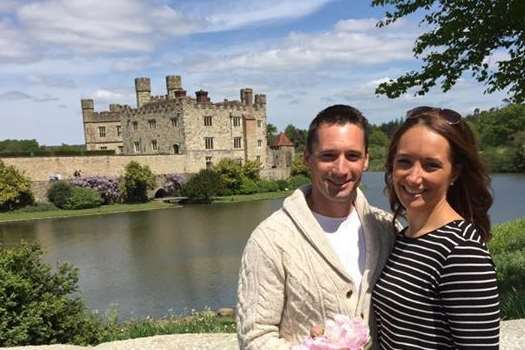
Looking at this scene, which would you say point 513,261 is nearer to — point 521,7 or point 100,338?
point 521,7

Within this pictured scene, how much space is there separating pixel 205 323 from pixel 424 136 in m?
5.67

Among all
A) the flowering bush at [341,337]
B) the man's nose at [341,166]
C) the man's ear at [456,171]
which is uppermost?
the man's nose at [341,166]

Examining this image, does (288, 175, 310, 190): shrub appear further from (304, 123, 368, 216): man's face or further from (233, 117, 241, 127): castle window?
(304, 123, 368, 216): man's face

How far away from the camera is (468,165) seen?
6.67 feet

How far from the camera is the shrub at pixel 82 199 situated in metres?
31.3

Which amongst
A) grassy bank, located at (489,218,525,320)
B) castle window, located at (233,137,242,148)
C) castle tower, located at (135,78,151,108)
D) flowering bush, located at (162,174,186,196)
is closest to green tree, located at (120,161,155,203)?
flowering bush, located at (162,174,186,196)

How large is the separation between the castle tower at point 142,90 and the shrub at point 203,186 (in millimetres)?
11971

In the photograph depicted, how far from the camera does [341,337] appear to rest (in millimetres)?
1770

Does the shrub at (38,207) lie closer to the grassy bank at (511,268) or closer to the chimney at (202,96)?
the chimney at (202,96)

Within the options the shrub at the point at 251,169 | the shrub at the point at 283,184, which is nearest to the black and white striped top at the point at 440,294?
the shrub at the point at 251,169

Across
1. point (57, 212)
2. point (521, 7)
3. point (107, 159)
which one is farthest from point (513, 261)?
point (107, 159)

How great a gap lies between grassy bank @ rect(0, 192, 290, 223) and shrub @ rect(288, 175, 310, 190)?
15.3 feet

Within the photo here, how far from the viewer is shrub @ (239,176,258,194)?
3706cm

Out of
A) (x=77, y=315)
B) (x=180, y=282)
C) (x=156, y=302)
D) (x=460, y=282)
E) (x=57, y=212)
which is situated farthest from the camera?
(x=57, y=212)
